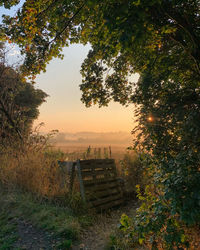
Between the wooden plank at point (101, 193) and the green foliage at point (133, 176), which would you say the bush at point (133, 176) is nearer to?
the green foliage at point (133, 176)

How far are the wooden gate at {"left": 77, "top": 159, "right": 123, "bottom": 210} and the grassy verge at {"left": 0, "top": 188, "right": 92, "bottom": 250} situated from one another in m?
0.65

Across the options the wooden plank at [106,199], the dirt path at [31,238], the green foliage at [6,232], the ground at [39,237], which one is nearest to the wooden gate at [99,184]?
the wooden plank at [106,199]

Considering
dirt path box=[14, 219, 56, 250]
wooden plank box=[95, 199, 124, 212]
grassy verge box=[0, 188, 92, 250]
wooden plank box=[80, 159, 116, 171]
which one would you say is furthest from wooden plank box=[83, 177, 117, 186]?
dirt path box=[14, 219, 56, 250]

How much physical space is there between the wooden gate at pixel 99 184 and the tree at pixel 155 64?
6.74 ft

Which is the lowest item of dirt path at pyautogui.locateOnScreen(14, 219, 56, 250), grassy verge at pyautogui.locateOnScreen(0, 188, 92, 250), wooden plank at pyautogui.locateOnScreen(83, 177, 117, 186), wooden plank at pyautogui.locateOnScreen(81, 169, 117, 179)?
dirt path at pyautogui.locateOnScreen(14, 219, 56, 250)

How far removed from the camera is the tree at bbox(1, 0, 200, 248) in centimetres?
216

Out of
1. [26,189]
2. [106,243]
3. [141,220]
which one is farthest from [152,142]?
[26,189]

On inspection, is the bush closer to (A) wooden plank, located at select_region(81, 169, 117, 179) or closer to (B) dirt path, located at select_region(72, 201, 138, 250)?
(A) wooden plank, located at select_region(81, 169, 117, 179)

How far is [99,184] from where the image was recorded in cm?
616

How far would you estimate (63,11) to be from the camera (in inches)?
160

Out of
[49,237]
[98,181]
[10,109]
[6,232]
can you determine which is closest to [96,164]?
[98,181]

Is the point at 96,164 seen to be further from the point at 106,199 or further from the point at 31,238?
the point at 31,238

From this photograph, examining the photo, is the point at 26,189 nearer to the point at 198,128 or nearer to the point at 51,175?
the point at 51,175

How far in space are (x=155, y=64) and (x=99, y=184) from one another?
4046mm
